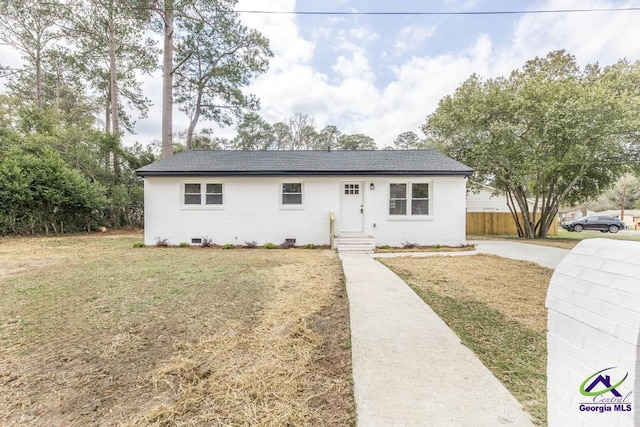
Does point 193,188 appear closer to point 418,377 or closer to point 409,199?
point 409,199

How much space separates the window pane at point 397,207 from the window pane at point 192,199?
24.0 ft

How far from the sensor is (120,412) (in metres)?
1.96

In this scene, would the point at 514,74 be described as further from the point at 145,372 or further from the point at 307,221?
the point at 145,372

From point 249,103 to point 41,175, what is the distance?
11762mm

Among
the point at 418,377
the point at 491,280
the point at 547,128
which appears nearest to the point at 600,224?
the point at 547,128

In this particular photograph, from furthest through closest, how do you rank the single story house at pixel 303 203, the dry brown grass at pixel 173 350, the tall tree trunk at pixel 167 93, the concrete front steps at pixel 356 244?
the tall tree trunk at pixel 167 93 < the single story house at pixel 303 203 < the concrete front steps at pixel 356 244 < the dry brown grass at pixel 173 350

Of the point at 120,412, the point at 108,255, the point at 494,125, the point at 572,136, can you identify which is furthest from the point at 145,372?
the point at 572,136

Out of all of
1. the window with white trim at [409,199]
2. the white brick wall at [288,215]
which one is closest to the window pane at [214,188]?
the white brick wall at [288,215]

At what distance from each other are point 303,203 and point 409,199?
3982mm

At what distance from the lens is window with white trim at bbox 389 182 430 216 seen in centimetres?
1026

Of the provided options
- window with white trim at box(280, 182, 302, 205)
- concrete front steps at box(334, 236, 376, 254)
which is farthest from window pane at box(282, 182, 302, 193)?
concrete front steps at box(334, 236, 376, 254)

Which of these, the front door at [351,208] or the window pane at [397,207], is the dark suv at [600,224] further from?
the front door at [351,208]

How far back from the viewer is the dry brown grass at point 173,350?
1.96 m

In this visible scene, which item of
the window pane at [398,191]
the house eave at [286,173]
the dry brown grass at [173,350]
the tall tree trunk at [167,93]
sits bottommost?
the dry brown grass at [173,350]
